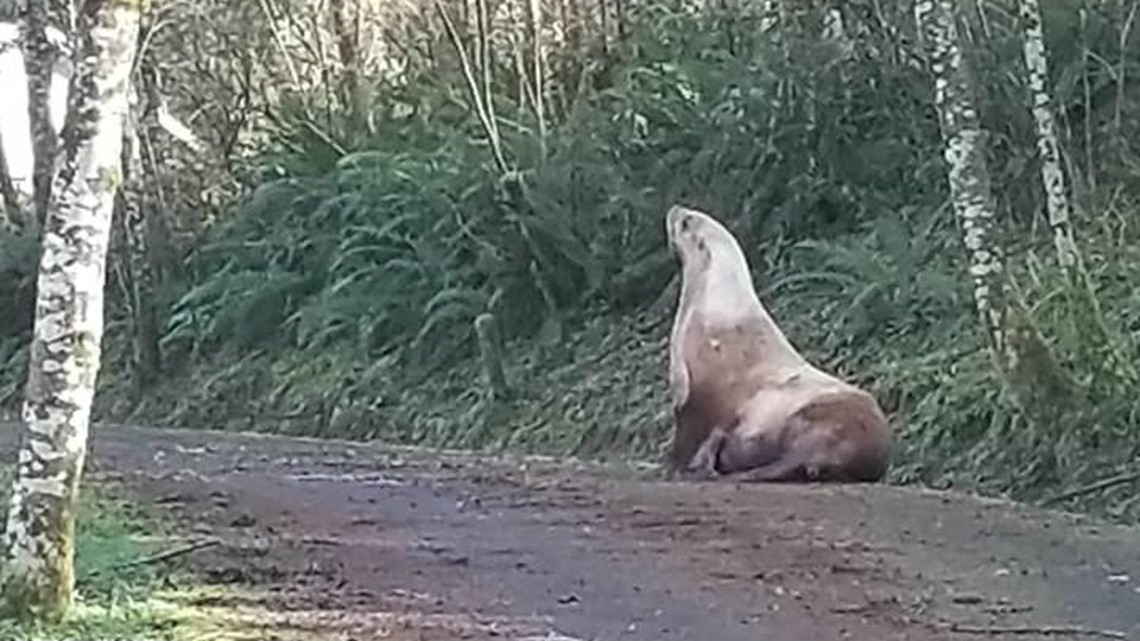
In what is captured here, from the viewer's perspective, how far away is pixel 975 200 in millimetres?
12562

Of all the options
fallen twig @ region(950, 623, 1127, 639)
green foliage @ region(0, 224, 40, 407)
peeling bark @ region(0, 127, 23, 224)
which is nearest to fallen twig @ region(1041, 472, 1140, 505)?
fallen twig @ region(950, 623, 1127, 639)

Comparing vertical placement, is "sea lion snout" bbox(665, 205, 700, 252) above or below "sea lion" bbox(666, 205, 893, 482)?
above

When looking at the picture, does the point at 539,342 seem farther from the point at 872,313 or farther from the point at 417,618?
the point at 417,618

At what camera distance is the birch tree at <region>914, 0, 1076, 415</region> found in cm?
1237

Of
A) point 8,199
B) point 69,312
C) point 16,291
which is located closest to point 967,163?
point 69,312

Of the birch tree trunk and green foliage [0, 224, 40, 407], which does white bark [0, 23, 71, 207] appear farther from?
the birch tree trunk

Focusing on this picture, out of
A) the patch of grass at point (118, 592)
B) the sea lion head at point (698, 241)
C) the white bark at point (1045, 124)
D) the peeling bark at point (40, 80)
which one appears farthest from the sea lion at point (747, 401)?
the peeling bark at point (40, 80)

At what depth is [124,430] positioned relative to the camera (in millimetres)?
19609

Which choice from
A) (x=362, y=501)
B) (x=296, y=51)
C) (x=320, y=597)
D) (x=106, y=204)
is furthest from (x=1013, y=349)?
(x=296, y=51)

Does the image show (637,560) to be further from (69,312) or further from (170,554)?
(69,312)

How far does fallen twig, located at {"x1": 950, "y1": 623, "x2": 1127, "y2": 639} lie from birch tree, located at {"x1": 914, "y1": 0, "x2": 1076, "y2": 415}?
15.0 ft

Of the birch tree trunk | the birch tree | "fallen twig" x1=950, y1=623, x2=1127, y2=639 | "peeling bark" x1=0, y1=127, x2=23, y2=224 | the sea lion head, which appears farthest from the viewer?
"peeling bark" x1=0, y1=127, x2=23, y2=224

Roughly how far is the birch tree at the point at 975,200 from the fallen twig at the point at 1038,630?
458 cm

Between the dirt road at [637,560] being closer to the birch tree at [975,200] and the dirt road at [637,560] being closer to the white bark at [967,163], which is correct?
the birch tree at [975,200]
